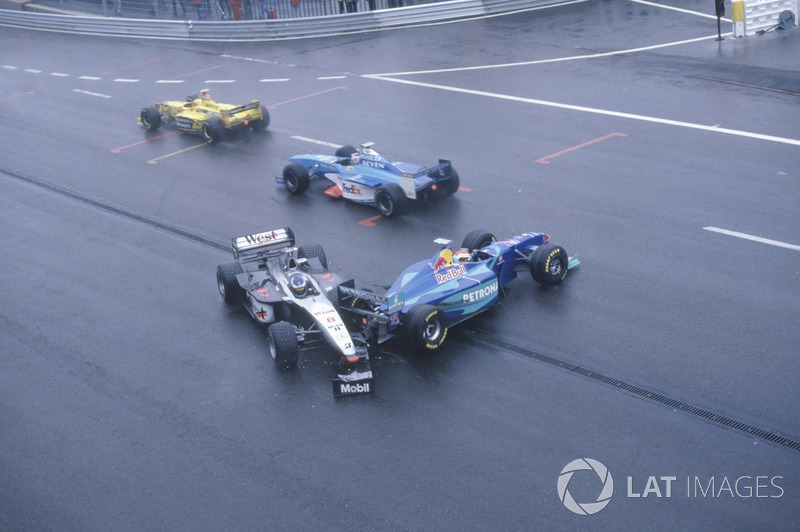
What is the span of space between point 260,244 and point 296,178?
14.9ft

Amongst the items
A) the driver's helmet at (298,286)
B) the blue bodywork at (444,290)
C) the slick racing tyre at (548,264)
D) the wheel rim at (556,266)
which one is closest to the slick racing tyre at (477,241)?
the blue bodywork at (444,290)

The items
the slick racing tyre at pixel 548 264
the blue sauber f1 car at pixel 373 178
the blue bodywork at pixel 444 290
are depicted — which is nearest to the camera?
the blue bodywork at pixel 444 290

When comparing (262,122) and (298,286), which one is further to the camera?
(262,122)

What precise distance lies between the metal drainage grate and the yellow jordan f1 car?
40.4 feet

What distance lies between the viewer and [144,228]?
57.3 feet

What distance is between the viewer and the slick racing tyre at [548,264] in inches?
513

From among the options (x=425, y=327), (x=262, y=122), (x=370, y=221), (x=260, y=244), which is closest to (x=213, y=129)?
(x=262, y=122)

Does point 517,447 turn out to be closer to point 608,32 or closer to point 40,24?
point 608,32

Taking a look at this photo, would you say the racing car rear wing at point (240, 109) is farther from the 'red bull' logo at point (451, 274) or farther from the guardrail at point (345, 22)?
the guardrail at point (345, 22)

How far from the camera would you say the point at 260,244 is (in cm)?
1391

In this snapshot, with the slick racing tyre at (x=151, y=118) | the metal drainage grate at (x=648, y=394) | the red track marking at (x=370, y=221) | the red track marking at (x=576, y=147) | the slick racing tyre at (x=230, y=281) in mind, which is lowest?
the metal drainage grate at (x=648, y=394)

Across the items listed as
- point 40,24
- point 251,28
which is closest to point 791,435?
point 251,28

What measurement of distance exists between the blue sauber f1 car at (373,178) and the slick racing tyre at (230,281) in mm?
3966

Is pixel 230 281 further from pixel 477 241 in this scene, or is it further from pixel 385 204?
pixel 385 204
